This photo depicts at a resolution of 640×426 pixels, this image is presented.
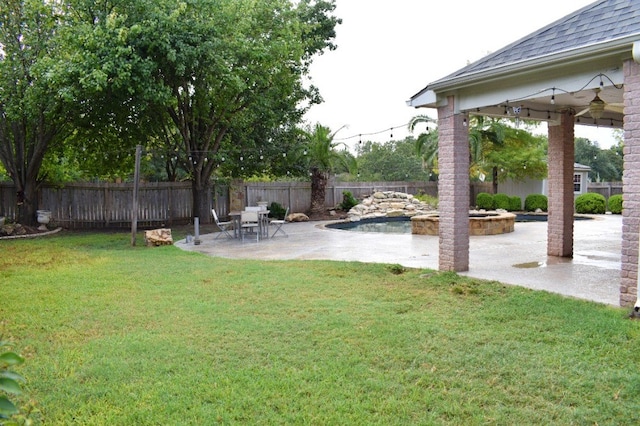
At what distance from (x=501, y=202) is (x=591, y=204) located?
3649 mm

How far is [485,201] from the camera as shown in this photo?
23.5 metres

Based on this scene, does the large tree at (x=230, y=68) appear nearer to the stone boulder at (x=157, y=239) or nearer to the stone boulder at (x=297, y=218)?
the stone boulder at (x=297, y=218)

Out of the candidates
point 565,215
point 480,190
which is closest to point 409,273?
point 565,215

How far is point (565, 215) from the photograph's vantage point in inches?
344

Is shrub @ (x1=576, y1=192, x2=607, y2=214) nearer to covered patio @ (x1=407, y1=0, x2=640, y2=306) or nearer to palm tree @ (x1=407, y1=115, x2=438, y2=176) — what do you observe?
palm tree @ (x1=407, y1=115, x2=438, y2=176)

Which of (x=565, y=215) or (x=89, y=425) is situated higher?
(x=565, y=215)

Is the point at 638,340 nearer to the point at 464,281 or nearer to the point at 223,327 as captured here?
the point at 464,281

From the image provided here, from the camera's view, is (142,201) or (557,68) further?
(142,201)

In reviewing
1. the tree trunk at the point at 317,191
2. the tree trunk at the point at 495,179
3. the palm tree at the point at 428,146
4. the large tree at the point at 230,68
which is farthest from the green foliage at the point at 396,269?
the tree trunk at the point at 495,179

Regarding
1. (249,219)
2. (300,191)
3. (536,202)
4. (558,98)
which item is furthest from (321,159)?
(558,98)

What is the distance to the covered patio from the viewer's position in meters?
5.11

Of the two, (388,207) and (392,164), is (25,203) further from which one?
(392,164)

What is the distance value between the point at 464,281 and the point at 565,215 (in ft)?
10.7

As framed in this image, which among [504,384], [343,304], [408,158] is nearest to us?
[504,384]
